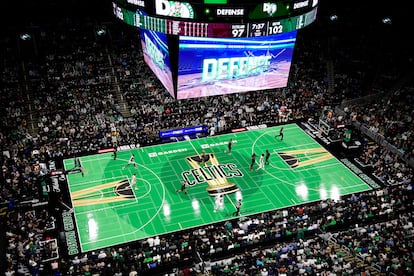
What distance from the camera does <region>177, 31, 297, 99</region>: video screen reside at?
29.7 metres

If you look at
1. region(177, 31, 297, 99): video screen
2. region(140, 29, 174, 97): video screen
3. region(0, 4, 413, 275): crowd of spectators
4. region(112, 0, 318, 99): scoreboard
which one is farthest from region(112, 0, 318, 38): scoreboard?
region(0, 4, 413, 275): crowd of spectators

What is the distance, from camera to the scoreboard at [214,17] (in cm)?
2703

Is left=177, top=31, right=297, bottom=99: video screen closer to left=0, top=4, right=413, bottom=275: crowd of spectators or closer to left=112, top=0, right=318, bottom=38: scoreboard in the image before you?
left=112, top=0, right=318, bottom=38: scoreboard

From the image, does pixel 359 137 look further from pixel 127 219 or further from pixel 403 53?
pixel 127 219

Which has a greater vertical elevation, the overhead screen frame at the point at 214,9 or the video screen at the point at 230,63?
the overhead screen frame at the point at 214,9

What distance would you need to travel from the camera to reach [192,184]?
32.9 metres

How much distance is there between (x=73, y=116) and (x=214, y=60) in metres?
13.4

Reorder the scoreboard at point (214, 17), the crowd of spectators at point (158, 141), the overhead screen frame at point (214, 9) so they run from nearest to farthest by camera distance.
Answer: the crowd of spectators at point (158, 141) < the overhead screen frame at point (214, 9) < the scoreboard at point (214, 17)

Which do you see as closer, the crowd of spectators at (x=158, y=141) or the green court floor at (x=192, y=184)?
the crowd of spectators at (x=158, y=141)

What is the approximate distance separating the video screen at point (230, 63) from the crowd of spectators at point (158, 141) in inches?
292

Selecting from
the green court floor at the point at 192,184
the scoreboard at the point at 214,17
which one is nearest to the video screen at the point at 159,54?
the scoreboard at the point at 214,17

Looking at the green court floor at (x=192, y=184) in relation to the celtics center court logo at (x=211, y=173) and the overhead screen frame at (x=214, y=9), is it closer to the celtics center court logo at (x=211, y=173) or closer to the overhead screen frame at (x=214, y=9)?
the celtics center court logo at (x=211, y=173)

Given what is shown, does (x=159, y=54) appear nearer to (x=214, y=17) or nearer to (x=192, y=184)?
(x=214, y=17)

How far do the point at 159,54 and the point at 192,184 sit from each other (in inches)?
340
